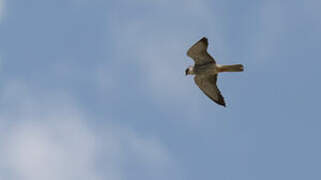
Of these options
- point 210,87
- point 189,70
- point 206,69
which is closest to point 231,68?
point 206,69

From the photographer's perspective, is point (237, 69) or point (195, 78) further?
point (195, 78)

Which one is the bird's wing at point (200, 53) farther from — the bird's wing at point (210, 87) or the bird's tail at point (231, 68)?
the bird's wing at point (210, 87)

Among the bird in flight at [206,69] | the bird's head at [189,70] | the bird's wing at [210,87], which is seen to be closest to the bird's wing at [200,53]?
the bird in flight at [206,69]

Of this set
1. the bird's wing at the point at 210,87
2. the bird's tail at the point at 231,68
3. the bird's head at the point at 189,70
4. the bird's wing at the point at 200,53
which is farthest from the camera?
the bird's wing at the point at 210,87

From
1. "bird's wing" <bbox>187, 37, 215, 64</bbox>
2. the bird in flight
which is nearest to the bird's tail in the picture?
the bird in flight

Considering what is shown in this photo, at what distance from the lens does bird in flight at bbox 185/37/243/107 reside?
35.9m

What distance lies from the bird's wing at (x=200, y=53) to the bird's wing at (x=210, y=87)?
1.34m

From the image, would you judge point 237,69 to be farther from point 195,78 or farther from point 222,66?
point 195,78

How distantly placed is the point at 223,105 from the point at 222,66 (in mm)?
2708

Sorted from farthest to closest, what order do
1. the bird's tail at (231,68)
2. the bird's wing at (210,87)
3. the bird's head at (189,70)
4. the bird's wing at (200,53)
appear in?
the bird's wing at (210,87)
the bird's head at (189,70)
the bird's wing at (200,53)
the bird's tail at (231,68)

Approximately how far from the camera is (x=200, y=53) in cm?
3638

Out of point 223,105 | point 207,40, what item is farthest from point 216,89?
point 207,40

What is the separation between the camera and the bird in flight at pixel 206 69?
3591 centimetres

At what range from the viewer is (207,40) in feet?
118
